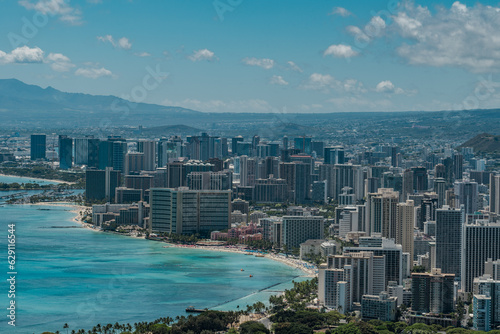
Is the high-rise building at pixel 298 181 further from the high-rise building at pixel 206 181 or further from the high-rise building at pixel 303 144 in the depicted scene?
the high-rise building at pixel 303 144

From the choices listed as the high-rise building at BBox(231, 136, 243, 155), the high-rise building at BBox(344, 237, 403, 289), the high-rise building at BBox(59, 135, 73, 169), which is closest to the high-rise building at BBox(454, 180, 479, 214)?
the high-rise building at BBox(344, 237, 403, 289)

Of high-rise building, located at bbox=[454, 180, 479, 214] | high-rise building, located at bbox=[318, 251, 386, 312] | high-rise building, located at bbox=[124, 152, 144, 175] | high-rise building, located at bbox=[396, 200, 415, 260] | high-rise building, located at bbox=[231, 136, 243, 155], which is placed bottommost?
high-rise building, located at bbox=[318, 251, 386, 312]

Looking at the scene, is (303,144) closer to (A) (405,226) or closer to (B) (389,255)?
(A) (405,226)

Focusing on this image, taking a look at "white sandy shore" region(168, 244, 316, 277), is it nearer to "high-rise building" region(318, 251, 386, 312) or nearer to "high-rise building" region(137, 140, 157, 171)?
"high-rise building" region(318, 251, 386, 312)

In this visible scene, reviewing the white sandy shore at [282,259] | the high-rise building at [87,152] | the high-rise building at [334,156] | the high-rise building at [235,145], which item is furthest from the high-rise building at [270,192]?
A: the high-rise building at [235,145]

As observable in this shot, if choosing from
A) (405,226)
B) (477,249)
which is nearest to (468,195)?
(405,226)

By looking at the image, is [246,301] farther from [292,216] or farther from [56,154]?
[56,154]
